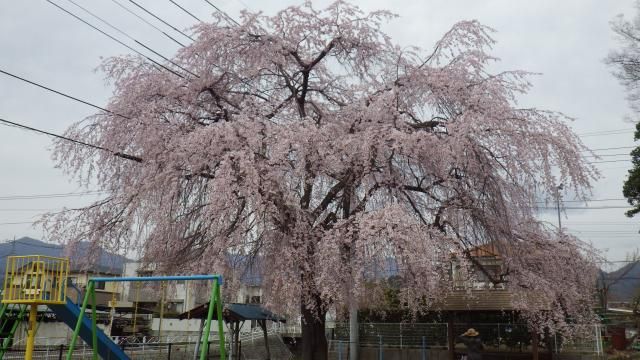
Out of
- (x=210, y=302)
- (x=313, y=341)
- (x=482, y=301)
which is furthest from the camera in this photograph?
(x=482, y=301)

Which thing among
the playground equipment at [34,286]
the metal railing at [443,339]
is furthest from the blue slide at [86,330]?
the metal railing at [443,339]

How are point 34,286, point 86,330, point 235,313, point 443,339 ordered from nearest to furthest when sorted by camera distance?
point 34,286 → point 86,330 → point 235,313 → point 443,339

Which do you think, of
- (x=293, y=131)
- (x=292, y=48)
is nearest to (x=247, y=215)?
(x=293, y=131)

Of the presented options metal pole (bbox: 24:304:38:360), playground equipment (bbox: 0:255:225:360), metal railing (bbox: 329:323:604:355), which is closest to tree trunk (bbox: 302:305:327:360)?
playground equipment (bbox: 0:255:225:360)

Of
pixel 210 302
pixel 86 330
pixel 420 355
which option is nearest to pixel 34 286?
pixel 86 330

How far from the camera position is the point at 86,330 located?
43.0ft

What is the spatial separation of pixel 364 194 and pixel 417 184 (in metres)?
1.77

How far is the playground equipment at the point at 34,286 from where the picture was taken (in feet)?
34.7

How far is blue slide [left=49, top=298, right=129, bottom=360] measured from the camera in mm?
11953

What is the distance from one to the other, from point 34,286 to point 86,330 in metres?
2.91

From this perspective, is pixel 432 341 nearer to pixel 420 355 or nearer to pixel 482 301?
pixel 420 355

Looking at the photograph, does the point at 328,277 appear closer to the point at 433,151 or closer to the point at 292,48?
the point at 433,151

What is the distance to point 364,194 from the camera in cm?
1331

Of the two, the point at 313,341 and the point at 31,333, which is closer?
the point at 31,333
